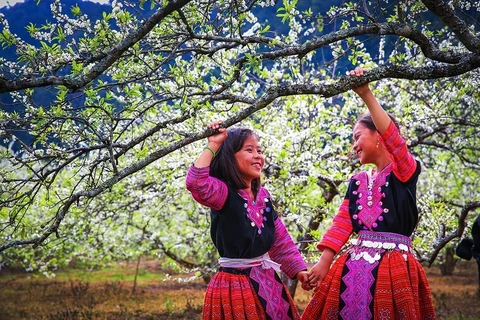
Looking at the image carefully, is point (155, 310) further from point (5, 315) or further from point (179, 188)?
point (179, 188)

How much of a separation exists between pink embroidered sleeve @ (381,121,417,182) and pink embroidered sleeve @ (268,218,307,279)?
2.74 feet

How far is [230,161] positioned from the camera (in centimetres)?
313

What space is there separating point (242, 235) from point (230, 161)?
0.48 m

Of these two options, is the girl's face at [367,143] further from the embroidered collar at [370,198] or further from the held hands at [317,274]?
the held hands at [317,274]

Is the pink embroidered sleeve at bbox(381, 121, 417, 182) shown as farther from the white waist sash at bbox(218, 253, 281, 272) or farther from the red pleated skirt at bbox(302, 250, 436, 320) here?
the white waist sash at bbox(218, 253, 281, 272)

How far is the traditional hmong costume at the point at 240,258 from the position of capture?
2.82 m

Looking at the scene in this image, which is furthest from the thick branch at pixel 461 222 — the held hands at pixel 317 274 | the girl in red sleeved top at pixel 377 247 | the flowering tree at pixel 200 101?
the held hands at pixel 317 274

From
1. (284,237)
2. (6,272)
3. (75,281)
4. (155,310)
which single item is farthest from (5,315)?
(6,272)

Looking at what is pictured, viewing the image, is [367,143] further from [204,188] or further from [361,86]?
[204,188]

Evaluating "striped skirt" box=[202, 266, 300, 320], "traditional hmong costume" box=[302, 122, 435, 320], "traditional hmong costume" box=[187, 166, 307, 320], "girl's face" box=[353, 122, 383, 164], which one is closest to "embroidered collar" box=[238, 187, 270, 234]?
"traditional hmong costume" box=[187, 166, 307, 320]

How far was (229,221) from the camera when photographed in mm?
2977

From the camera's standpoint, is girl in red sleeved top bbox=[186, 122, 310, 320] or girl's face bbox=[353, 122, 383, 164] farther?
girl's face bbox=[353, 122, 383, 164]

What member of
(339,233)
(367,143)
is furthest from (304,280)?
(367,143)

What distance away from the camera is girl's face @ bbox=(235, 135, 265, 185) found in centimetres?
313
